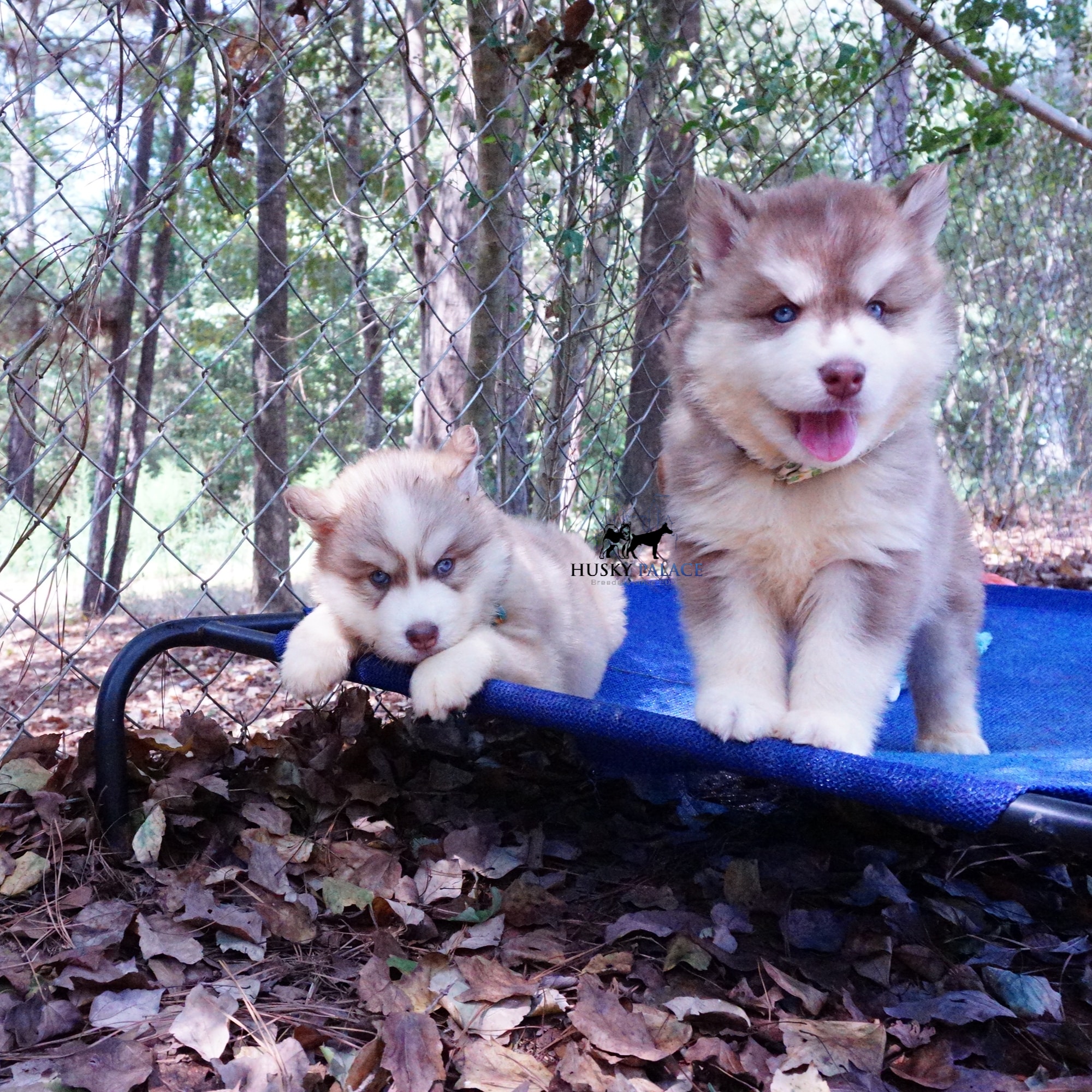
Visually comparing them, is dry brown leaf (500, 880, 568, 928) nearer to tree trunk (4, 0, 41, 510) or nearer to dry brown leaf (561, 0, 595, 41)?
tree trunk (4, 0, 41, 510)

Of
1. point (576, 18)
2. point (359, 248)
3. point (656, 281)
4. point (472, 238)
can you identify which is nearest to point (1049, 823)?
point (576, 18)

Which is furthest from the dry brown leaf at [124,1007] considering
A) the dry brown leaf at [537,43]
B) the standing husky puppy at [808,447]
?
the dry brown leaf at [537,43]

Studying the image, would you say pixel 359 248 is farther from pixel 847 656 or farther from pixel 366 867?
pixel 847 656

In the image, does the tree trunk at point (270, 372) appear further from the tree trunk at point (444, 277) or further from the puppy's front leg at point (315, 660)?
the puppy's front leg at point (315, 660)

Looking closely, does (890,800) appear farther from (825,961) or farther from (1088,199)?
(1088,199)

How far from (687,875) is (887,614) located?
827 mm

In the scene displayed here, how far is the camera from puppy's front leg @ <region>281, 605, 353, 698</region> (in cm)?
238

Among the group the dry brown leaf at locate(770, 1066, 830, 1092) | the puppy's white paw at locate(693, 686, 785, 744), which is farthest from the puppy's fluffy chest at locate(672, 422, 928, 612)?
the dry brown leaf at locate(770, 1066, 830, 1092)

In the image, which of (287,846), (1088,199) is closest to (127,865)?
(287,846)

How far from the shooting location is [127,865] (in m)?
2.35

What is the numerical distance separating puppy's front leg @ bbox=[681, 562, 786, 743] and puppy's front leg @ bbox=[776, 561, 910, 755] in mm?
59

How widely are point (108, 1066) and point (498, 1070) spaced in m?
0.63

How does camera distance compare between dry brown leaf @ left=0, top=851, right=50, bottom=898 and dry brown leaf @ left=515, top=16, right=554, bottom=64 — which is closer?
dry brown leaf @ left=0, top=851, right=50, bottom=898

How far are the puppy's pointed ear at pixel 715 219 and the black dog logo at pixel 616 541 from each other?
6.36 ft
